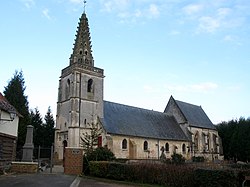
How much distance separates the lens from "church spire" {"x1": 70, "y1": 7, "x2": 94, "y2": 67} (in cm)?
4005

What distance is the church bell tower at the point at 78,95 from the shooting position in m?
36.4

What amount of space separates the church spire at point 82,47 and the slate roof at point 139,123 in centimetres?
680

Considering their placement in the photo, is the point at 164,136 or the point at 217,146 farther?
the point at 217,146

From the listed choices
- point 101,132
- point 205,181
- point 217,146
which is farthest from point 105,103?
point 205,181

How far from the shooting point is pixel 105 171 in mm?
18594

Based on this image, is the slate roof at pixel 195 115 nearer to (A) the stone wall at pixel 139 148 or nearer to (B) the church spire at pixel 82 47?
(A) the stone wall at pixel 139 148

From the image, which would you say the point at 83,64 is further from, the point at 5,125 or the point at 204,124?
the point at 204,124

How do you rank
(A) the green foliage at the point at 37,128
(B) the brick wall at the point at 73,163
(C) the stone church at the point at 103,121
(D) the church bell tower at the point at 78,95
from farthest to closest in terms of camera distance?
(A) the green foliage at the point at 37,128, (C) the stone church at the point at 103,121, (D) the church bell tower at the point at 78,95, (B) the brick wall at the point at 73,163

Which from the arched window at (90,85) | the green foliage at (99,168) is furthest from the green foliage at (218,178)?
the arched window at (90,85)

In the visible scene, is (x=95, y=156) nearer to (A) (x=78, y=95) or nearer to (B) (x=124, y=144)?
(A) (x=78, y=95)

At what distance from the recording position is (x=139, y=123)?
42438mm

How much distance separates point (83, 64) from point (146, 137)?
13471mm

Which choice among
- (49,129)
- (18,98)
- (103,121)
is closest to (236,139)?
(103,121)

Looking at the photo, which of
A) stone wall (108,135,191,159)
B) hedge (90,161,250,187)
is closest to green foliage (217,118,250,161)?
stone wall (108,135,191,159)
